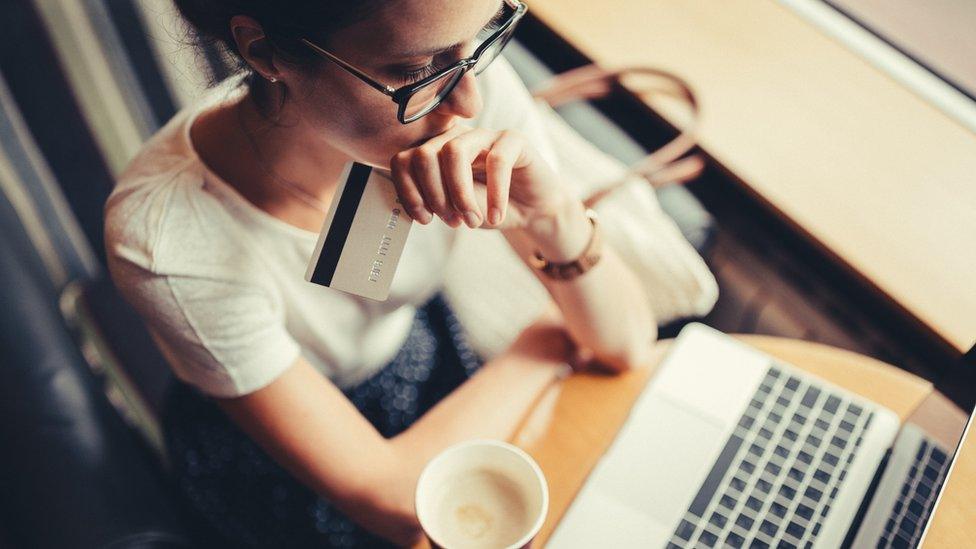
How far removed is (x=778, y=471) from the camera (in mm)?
761

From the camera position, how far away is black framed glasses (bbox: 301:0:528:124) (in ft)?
2.09

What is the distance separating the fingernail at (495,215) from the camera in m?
0.70

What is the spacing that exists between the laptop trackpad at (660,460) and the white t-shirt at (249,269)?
357mm

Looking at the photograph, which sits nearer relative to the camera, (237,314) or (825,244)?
(237,314)

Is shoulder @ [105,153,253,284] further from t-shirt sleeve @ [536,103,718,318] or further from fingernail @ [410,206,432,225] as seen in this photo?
t-shirt sleeve @ [536,103,718,318]

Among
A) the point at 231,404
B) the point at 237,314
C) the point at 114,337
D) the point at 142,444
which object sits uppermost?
the point at 237,314

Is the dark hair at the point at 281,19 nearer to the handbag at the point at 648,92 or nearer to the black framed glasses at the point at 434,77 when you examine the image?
the black framed glasses at the point at 434,77

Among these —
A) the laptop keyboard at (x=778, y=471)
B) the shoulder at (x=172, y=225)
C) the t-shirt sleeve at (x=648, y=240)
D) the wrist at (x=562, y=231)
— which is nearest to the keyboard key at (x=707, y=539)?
the laptop keyboard at (x=778, y=471)

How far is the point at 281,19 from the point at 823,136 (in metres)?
0.87

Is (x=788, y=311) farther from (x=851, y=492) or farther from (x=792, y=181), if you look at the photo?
(x=851, y=492)

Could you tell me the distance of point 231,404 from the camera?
0.81 m

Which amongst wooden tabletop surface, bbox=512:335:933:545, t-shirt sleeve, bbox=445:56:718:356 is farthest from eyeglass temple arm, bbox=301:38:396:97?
wooden tabletop surface, bbox=512:335:933:545

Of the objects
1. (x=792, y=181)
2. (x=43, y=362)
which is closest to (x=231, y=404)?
(x=43, y=362)

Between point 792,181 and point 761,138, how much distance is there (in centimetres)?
10
